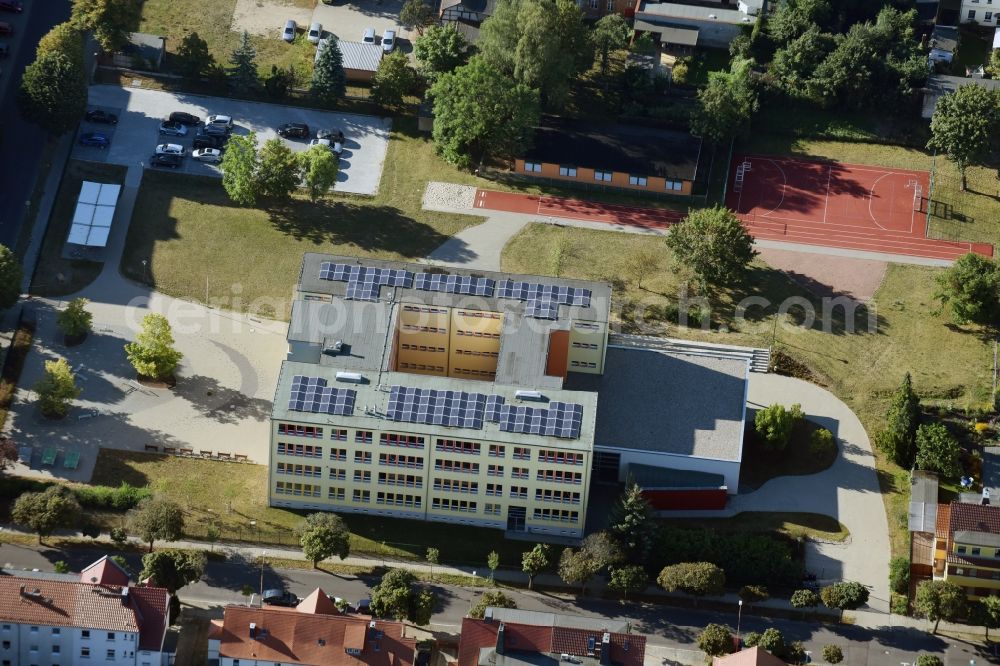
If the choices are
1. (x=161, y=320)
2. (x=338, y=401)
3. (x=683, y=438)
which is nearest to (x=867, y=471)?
(x=683, y=438)

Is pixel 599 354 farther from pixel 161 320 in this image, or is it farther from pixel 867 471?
pixel 161 320

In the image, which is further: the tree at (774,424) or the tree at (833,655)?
the tree at (774,424)

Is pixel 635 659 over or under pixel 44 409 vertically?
under

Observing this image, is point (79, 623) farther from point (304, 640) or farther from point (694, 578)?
point (694, 578)

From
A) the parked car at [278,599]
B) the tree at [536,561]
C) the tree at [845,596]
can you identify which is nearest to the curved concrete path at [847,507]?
the tree at [845,596]

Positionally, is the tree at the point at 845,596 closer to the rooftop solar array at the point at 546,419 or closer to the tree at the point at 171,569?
the rooftop solar array at the point at 546,419

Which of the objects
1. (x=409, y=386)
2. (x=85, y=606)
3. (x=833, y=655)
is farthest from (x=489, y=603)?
(x=85, y=606)

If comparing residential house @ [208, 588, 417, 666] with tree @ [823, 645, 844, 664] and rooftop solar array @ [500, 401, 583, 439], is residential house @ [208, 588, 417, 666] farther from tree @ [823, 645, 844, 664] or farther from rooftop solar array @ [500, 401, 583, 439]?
tree @ [823, 645, 844, 664]
